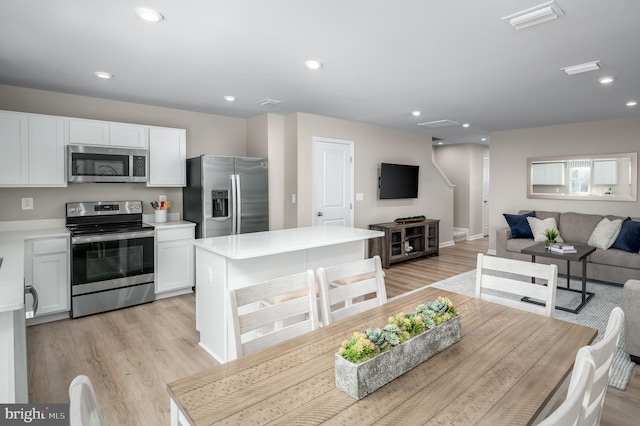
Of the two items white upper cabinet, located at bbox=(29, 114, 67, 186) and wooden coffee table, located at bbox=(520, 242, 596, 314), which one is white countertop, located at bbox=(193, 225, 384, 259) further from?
wooden coffee table, located at bbox=(520, 242, 596, 314)

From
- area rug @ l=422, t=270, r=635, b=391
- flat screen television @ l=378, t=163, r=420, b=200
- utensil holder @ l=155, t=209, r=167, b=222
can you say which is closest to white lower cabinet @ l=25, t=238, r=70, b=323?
utensil holder @ l=155, t=209, r=167, b=222

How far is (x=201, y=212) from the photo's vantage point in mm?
4480

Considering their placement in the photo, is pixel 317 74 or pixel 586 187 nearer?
pixel 317 74

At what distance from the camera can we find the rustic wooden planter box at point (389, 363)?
3.48 feet

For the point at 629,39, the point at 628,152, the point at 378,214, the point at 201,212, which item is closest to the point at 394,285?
the point at 378,214

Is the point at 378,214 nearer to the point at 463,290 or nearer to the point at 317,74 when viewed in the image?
the point at 463,290

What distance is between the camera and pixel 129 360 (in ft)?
9.25

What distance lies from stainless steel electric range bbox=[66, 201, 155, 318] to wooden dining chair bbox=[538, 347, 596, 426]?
4159 mm

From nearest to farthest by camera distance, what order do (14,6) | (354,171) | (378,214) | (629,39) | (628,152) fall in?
(14,6), (629,39), (628,152), (354,171), (378,214)

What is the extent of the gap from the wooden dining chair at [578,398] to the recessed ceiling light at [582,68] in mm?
3222

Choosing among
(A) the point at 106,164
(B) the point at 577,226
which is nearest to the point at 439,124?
(B) the point at 577,226

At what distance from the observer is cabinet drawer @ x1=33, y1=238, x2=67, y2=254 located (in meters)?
3.53

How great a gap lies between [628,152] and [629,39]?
12.7 feet

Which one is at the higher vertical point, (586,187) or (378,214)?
(586,187)
